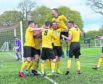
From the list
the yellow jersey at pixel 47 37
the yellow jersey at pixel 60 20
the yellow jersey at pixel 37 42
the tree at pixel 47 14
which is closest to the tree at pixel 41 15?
the tree at pixel 47 14

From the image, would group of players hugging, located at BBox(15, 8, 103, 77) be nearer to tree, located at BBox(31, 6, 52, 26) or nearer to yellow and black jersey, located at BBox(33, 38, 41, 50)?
yellow and black jersey, located at BBox(33, 38, 41, 50)

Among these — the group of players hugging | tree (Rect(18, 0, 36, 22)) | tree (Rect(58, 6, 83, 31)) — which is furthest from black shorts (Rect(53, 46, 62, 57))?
tree (Rect(58, 6, 83, 31))

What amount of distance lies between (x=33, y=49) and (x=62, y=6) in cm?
5154

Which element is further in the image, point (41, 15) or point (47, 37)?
point (41, 15)

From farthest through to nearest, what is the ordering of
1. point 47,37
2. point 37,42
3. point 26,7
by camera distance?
point 26,7, point 37,42, point 47,37

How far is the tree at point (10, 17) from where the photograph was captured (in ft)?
140

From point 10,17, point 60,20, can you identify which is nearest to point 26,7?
point 10,17

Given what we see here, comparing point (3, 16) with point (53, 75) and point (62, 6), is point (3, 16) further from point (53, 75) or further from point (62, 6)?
point (53, 75)

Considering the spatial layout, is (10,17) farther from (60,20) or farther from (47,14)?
(60,20)

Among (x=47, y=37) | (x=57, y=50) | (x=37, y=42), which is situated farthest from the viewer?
(x=57, y=50)

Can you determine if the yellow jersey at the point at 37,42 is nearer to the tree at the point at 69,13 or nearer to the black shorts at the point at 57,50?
the black shorts at the point at 57,50

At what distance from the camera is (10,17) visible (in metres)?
48.0

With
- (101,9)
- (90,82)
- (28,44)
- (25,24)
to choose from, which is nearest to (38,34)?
(28,44)

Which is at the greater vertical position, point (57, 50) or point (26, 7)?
point (26, 7)
